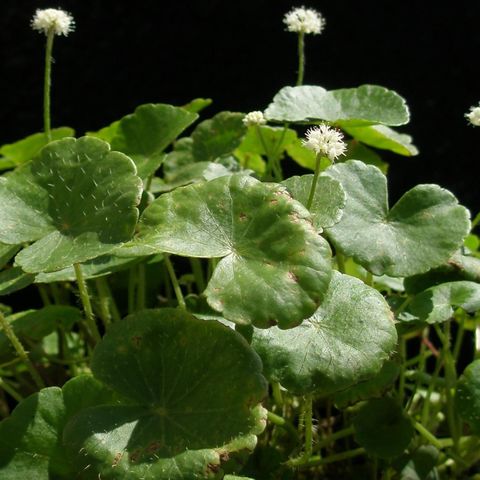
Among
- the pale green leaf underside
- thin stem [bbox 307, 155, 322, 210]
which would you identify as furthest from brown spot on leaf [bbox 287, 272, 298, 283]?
the pale green leaf underside

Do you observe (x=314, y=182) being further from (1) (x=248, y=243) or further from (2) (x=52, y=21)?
(2) (x=52, y=21)

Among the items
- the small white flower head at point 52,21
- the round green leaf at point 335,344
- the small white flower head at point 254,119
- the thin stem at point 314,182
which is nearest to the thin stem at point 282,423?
the round green leaf at point 335,344

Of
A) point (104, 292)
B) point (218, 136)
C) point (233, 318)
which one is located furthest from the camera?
point (218, 136)

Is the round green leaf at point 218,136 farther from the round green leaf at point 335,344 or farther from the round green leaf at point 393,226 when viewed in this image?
the round green leaf at point 335,344

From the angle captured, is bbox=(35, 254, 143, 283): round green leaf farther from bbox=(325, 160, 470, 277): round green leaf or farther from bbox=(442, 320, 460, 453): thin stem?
bbox=(442, 320, 460, 453): thin stem

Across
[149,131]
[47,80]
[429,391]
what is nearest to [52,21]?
[47,80]

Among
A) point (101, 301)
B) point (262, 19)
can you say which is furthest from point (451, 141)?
point (101, 301)

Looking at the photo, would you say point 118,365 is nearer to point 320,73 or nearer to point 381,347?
point 381,347
